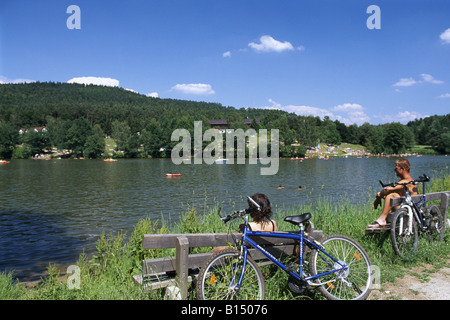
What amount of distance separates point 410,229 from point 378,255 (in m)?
0.74

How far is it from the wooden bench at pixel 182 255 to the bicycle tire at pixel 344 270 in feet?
1.48

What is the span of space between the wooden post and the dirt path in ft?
8.48

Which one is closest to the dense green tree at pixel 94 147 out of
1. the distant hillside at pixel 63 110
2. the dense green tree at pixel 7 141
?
the dense green tree at pixel 7 141

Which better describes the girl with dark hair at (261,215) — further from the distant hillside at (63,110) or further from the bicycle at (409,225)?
the distant hillside at (63,110)

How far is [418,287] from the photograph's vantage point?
16.6 ft

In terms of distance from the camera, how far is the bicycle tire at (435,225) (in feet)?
22.3

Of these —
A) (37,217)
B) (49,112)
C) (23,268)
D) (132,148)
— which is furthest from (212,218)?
(49,112)

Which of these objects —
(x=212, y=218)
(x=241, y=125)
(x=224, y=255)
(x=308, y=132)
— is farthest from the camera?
(x=241, y=125)

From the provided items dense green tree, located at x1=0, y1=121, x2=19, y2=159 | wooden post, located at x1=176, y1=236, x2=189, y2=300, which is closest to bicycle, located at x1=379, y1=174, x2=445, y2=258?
wooden post, located at x1=176, y1=236, x2=189, y2=300

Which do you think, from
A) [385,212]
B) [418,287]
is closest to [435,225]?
[385,212]

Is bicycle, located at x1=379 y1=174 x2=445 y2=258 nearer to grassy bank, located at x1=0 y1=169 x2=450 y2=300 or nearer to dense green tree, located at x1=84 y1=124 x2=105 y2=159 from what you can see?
grassy bank, located at x1=0 y1=169 x2=450 y2=300

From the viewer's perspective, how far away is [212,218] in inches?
365

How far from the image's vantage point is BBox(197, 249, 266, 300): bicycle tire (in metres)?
3.89
